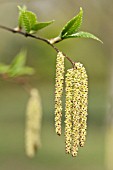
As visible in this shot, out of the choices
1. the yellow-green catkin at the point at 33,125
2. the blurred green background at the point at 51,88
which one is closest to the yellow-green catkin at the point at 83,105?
the yellow-green catkin at the point at 33,125

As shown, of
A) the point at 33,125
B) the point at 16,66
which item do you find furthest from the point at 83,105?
the point at 33,125

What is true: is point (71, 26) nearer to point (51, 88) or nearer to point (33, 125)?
point (33, 125)

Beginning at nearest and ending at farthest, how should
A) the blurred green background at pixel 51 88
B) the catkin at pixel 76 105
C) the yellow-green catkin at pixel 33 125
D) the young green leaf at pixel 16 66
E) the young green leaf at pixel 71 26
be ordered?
1. the catkin at pixel 76 105
2. the young green leaf at pixel 71 26
3. the young green leaf at pixel 16 66
4. the yellow-green catkin at pixel 33 125
5. the blurred green background at pixel 51 88

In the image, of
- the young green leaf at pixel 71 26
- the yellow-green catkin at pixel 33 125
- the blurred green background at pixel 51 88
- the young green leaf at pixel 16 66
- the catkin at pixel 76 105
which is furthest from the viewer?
the blurred green background at pixel 51 88

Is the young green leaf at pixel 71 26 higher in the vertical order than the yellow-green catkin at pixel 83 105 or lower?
higher

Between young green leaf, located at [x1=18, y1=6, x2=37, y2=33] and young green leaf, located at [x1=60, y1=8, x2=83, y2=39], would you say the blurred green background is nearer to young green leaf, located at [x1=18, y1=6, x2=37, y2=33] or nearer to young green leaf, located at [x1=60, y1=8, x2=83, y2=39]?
young green leaf, located at [x1=18, y1=6, x2=37, y2=33]

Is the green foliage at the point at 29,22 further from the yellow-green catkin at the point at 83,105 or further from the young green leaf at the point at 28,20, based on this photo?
the yellow-green catkin at the point at 83,105

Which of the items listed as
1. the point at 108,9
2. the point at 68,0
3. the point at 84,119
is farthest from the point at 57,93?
the point at 68,0

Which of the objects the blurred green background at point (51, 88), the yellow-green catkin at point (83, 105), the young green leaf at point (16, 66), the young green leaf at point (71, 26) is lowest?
the yellow-green catkin at point (83, 105)
